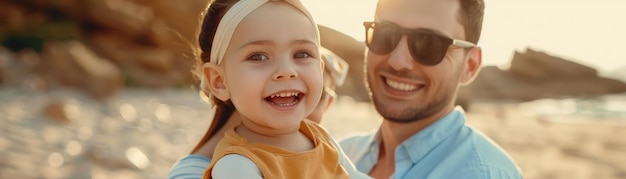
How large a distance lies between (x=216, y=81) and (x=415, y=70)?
4.33 feet

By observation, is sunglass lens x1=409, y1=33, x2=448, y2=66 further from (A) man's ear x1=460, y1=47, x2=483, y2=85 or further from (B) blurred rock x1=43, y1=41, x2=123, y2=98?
(B) blurred rock x1=43, y1=41, x2=123, y2=98

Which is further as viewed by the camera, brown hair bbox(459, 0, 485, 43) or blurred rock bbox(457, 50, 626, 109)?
blurred rock bbox(457, 50, 626, 109)

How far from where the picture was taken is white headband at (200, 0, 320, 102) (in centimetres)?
240

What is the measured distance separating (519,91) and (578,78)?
5366 mm

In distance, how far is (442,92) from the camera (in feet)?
12.0

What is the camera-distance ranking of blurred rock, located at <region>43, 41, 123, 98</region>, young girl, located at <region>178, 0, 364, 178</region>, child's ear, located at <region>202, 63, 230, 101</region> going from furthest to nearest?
blurred rock, located at <region>43, 41, 123, 98</region>, child's ear, located at <region>202, 63, 230, 101</region>, young girl, located at <region>178, 0, 364, 178</region>

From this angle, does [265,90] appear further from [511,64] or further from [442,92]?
[511,64]

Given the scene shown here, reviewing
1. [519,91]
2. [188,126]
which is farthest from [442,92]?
[519,91]

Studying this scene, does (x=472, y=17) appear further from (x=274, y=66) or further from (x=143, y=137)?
(x=143, y=137)

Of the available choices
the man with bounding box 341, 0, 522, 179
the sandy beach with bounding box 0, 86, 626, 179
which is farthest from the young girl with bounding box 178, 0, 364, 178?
the sandy beach with bounding box 0, 86, 626, 179

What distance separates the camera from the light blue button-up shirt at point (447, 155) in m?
3.11

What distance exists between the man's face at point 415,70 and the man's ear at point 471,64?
0.10ft

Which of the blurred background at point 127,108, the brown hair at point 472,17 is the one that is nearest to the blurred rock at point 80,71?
the blurred background at point 127,108

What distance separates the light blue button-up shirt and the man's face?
0.37 ft
